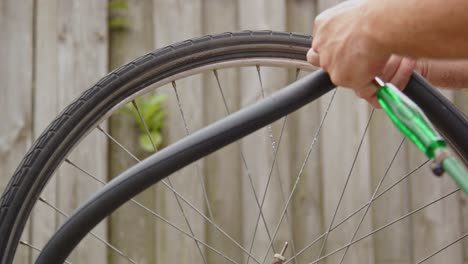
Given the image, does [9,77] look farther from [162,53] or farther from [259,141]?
[162,53]

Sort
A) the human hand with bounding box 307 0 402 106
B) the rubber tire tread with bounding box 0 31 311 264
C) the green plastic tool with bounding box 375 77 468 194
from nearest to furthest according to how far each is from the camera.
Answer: the green plastic tool with bounding box 375 77 468 194 → the human hand with bounding box 307 0 402 106 → the rubber tire tread with bounding box 0 31 311 264

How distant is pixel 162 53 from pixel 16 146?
125 cm

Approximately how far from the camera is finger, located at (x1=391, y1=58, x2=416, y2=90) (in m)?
1.01

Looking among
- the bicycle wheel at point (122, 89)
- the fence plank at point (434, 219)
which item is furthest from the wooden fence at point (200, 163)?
the bicycle wheel at point (122, 89)

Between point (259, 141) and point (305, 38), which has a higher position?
point (259, 141)

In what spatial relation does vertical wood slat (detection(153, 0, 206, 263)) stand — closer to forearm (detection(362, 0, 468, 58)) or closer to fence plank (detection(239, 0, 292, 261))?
fence plank (detection(239, 0, 292, 261))

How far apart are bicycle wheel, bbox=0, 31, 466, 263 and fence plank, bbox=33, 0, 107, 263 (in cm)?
117

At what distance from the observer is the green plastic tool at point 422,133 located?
0.74 meters

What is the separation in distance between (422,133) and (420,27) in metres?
0.12

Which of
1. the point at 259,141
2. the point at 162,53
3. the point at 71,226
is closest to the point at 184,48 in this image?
the point at 162,53

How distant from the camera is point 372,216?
7.66ft

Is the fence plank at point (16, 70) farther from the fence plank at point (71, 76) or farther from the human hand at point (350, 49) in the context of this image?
the human hand at point (350, 49)

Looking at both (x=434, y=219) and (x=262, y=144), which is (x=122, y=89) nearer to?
(x=262, y=144)

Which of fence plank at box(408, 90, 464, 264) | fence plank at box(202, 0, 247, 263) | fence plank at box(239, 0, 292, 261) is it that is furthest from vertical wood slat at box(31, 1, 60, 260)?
fence plank at box(408, 90, 464, 264)
